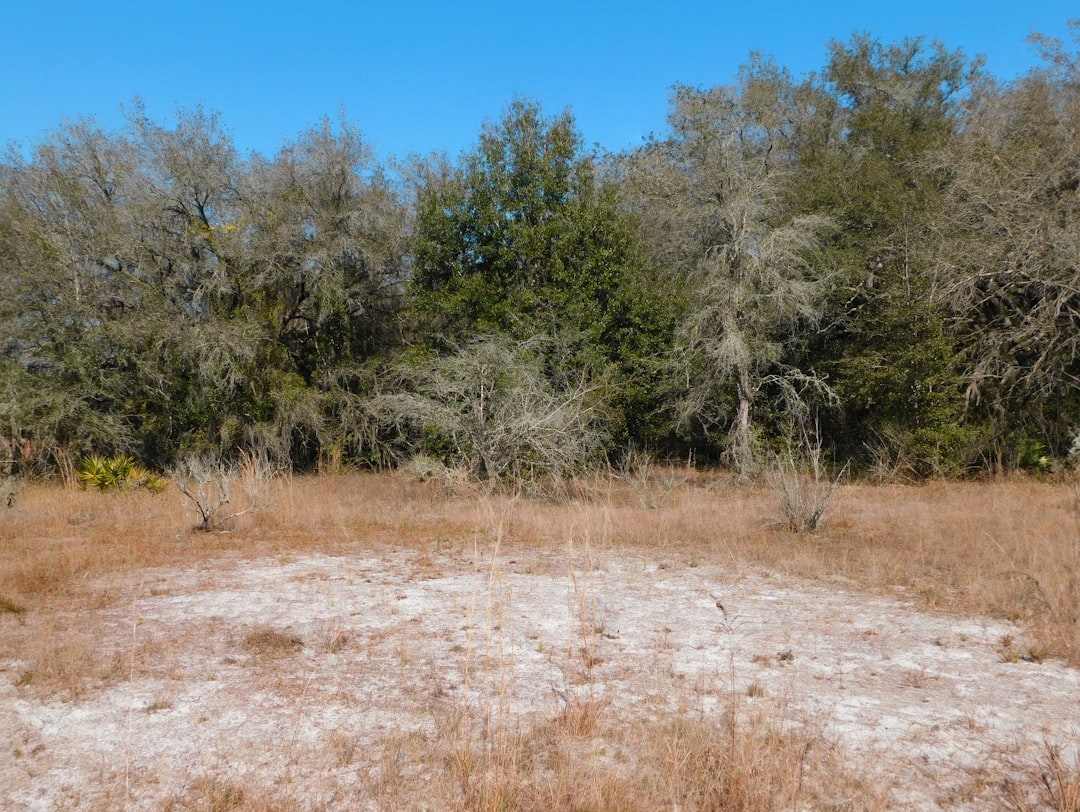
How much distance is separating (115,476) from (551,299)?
349 inches

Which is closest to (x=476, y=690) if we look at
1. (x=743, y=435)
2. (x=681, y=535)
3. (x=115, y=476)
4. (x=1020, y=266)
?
(x=681, y=535)

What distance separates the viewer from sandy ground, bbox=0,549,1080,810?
371 cm

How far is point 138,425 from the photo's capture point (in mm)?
16719

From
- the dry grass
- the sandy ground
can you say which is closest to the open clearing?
the sandy ground

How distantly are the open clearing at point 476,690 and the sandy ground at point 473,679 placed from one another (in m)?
0.02

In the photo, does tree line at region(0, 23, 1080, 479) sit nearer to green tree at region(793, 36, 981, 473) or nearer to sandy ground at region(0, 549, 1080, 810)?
green tree at region(793, 36, 981, 473)

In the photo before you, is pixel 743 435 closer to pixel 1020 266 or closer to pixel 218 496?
pixel 1020 266

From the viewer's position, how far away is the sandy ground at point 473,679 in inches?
146

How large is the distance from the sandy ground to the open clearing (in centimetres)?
2

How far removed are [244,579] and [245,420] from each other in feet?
32.9

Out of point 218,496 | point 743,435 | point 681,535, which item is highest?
point 743,435

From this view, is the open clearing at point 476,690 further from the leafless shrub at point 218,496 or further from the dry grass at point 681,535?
the leafless shrub at point 218,496

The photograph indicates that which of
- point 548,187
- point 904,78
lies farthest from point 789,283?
point 904,78

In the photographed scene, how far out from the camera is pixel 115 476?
1454 cm
